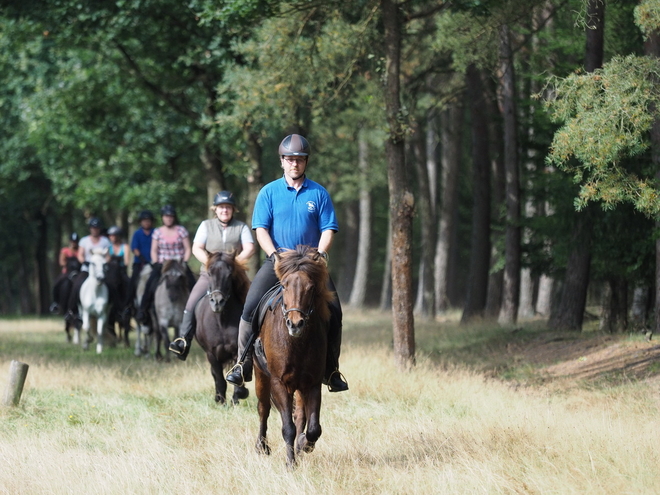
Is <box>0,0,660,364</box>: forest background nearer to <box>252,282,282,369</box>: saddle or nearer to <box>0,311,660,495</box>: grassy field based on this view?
<box>0,311,660,495</box>: grassy field

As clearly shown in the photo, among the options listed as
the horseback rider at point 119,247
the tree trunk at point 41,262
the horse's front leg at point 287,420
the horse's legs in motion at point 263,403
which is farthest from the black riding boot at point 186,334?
the tree trunk at point 41,262

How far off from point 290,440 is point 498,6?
351 inches

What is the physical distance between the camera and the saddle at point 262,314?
8281 millimetres

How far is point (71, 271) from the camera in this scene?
987 inches

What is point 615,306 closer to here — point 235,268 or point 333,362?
point 235,268

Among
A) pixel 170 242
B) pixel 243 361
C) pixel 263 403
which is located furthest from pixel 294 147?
pixel 170 242

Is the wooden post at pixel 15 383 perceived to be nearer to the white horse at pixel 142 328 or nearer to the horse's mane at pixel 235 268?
the horse's mane at pixel 235 268

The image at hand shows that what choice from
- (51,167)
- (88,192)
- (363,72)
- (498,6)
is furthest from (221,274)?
(51,167)

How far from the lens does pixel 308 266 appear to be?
7.60 metres

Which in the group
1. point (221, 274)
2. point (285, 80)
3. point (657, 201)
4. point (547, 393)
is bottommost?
point (547, 393)

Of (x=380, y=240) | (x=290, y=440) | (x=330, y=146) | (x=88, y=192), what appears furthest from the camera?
(x=380, y=240)

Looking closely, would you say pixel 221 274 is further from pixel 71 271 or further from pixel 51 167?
pixel 51 167

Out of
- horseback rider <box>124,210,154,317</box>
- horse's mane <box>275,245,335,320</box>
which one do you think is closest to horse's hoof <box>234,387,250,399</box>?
horse's mane <box>275,245,335,320</box>

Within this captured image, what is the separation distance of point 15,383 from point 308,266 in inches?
209
